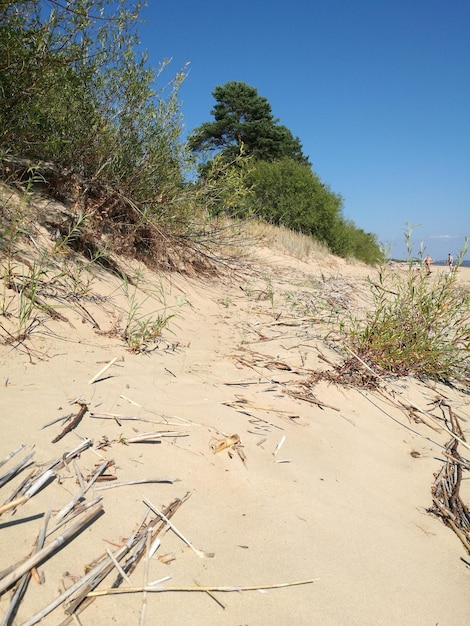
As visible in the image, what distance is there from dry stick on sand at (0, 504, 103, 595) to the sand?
0.9 inches

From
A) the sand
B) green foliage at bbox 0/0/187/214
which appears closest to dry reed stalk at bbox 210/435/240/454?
the sand

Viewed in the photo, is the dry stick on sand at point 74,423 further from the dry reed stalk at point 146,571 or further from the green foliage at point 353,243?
the green foliage at point 353,243

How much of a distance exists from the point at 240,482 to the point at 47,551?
2.71ft

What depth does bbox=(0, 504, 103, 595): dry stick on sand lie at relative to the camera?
1.06 m

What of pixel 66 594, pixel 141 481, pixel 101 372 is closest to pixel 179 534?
pixel 141 481

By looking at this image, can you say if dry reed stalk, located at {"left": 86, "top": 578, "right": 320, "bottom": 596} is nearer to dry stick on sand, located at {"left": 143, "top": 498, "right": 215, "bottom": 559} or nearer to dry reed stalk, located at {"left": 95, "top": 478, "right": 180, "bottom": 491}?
dry stick on sand, located at {"left": 143, "top": 498, "right": 215, "bottom": 559}

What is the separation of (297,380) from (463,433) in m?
1.17

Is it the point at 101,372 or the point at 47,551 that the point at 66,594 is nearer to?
the point at 47,551

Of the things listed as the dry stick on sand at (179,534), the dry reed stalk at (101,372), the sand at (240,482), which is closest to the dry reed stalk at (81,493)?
the sand at (240,482)

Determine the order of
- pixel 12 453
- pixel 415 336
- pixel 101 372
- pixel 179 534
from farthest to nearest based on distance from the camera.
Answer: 1. pixel 415 336
2. pixel 101 372
3. pixel 12 453
4. pixel 179 534

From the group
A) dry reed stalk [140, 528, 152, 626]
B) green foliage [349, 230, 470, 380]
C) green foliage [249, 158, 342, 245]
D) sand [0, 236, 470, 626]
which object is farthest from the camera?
green foliage [249, 158, 342, 245]

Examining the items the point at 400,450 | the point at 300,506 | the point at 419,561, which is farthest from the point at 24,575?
the point at 400,450

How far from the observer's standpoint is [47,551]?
116cm

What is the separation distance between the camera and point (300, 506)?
1.72m
